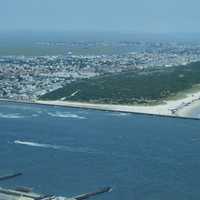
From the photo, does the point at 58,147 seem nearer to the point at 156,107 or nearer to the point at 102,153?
the point at 102,153

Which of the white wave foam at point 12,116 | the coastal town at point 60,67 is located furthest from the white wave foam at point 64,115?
the coastal town at point 60,67

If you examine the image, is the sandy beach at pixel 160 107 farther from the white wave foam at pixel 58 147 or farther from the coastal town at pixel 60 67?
the white wave foam at pixel 58 147

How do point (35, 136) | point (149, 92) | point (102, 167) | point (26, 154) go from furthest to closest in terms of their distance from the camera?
1. point (149, 92)
2. point (35, 136)
3. point (26, 154)
4. point (102, 167)

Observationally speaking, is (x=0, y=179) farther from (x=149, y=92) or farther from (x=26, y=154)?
(x=149, y=92)

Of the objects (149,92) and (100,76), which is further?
(100,76)

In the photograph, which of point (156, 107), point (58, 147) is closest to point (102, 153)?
point (58, 147)

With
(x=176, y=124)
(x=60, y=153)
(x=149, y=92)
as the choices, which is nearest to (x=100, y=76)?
(x=149, y=92)

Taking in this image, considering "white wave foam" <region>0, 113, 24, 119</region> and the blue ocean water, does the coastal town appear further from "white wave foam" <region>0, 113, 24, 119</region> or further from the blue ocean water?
the blue ocean water
